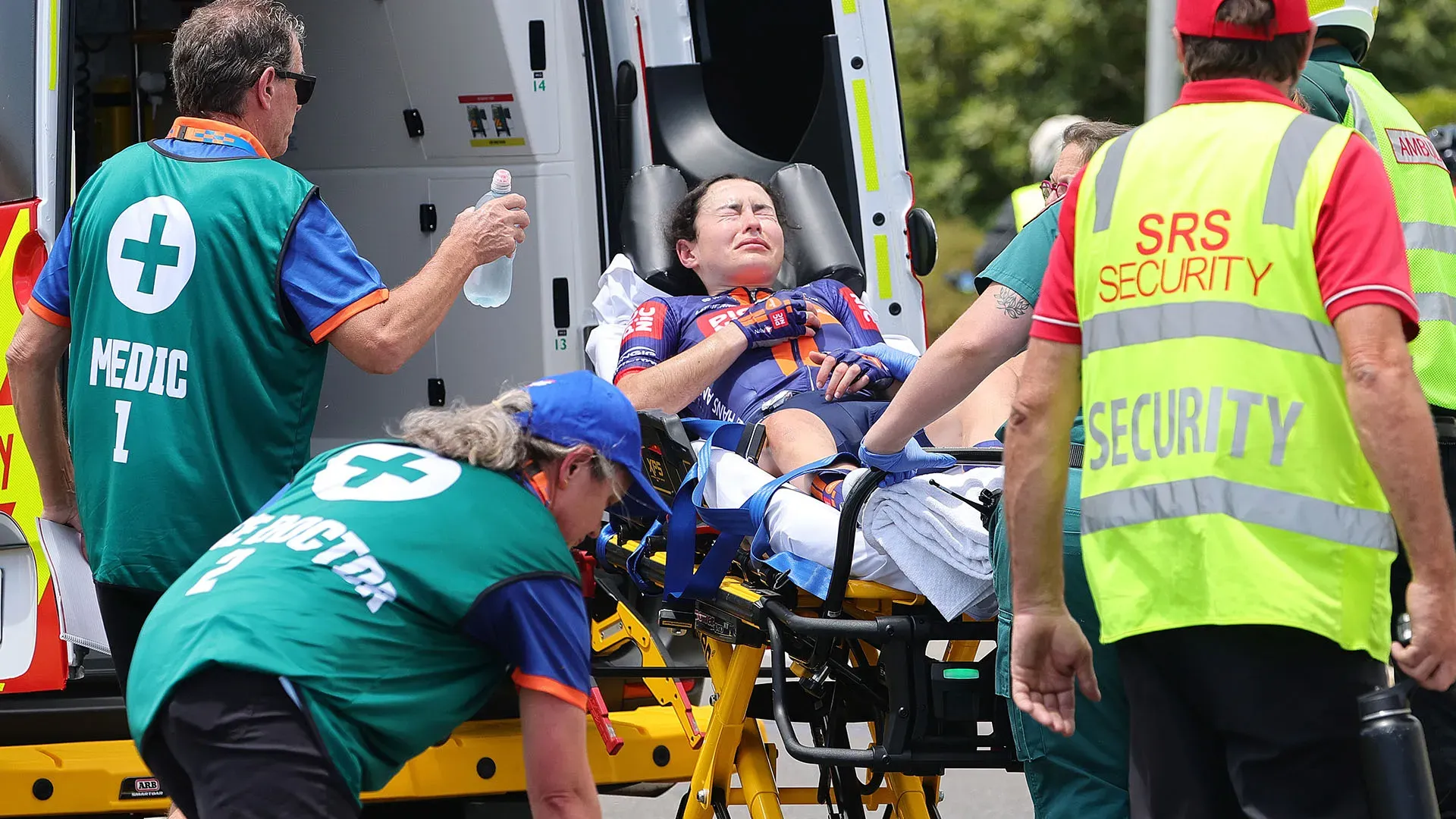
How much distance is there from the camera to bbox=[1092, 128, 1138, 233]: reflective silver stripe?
8.02 ft

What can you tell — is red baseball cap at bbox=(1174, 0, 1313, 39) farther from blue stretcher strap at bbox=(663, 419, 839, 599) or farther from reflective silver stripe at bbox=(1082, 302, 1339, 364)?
blue stretcher strap at bbox=(663, 419, 839, 599)

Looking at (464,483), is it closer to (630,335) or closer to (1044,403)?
(1044,403)

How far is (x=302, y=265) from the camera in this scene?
3246mm

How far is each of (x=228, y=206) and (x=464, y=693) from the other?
4.04 feet

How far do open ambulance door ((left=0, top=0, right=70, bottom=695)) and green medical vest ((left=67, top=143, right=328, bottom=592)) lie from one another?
1.84 feet

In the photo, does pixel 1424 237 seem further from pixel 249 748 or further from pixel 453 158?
pixel 453 158

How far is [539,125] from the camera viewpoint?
17.3 feet

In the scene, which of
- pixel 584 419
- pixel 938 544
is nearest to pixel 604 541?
pixel 938 544

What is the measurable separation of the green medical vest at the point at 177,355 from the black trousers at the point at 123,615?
0.15ft

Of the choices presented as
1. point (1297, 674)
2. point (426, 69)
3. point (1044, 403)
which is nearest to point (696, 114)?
point (426, 69)

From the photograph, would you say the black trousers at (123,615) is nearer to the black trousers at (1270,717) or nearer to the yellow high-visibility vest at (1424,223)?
the black trousers at (1270,717)

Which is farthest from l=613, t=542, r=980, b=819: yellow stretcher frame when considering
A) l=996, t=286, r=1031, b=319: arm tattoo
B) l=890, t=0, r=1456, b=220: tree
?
l=890, t=0, r=1456, b=220: tree

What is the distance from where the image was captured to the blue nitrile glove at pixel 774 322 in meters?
4.69

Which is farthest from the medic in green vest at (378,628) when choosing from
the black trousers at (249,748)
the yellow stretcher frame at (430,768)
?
the yellow stretcher frame at (430,768)
